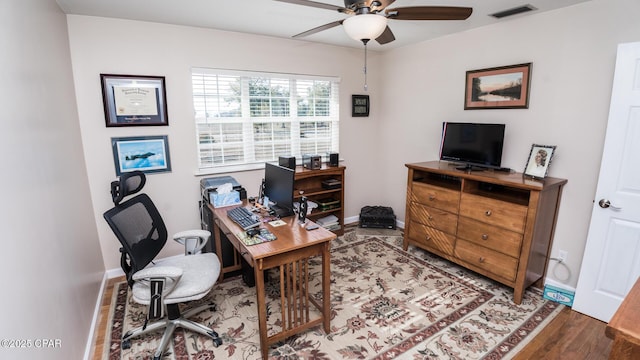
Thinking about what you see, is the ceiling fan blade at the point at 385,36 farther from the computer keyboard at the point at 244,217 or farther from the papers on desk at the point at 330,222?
the papers on desk at the point at 330,222

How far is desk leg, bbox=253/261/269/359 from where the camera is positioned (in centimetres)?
188

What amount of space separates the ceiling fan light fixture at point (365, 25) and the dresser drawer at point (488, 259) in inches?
86.4

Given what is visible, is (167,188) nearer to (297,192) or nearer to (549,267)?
(297,192)

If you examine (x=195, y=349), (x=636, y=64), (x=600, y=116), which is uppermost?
(x=636, y=64)

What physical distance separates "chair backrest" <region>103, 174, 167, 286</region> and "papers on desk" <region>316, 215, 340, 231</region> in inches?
82.5

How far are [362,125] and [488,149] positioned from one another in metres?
Answer: 1.83

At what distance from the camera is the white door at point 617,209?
2133 millimetres

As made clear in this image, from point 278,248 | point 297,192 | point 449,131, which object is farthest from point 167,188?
point 449,131

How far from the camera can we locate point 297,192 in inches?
150

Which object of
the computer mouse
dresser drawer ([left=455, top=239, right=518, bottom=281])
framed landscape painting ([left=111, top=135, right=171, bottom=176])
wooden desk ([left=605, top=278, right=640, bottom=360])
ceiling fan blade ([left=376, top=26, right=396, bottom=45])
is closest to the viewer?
wooden desk ([left=605, top=278, right=640, bottom=360])

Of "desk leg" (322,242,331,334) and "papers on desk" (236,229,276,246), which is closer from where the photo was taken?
"papers on desk" (236,229,276,246)

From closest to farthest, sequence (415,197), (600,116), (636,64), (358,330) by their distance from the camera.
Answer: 1. (636,64)
2. (358,330)
3. (600,116)
4. (415,197)


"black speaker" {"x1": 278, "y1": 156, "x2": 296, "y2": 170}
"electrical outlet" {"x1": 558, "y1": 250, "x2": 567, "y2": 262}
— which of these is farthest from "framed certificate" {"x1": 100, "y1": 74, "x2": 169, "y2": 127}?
"electrical outlet" {"x1": 558, "y1": 250, "x2": 567, "y2": 262}

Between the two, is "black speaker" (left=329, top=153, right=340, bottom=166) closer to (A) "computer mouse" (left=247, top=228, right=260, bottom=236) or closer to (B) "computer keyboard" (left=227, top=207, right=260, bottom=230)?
(B) "computer keyboard" (left=227, top=207, right=260, bottom=230)
